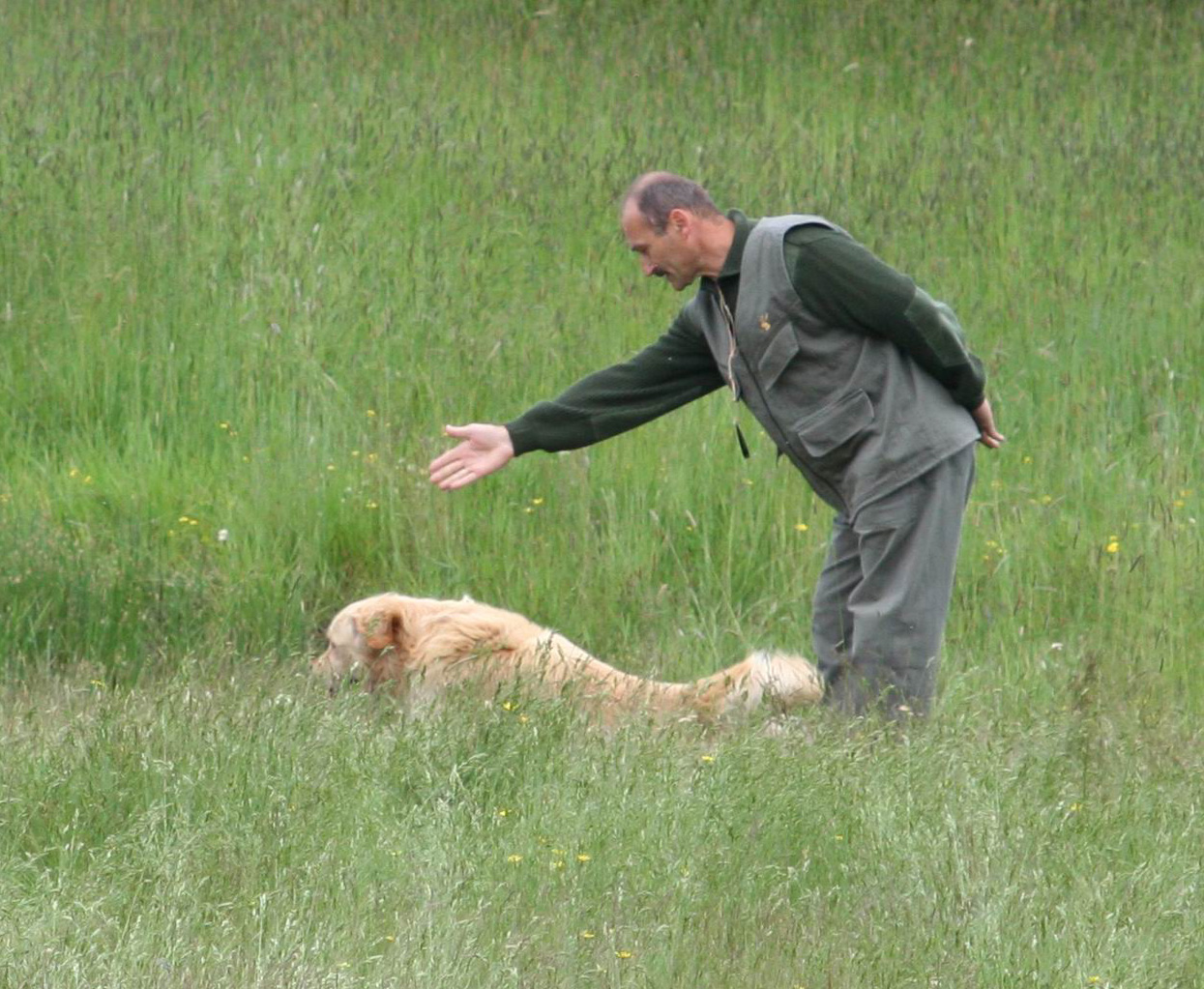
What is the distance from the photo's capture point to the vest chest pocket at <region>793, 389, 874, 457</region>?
534cm

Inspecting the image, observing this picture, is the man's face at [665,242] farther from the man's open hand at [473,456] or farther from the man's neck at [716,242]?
the man's open hand at [473,456]

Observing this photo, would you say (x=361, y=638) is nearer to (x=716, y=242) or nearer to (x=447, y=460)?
Result: (x=447, y=460)

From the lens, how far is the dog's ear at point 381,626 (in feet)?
19.7

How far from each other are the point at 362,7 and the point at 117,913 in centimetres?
1058

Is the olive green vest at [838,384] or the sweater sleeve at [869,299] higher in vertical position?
the sweater sleeve at [869,299]

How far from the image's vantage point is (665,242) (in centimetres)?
535

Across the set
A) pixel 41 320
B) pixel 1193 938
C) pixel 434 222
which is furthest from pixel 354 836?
pixel 434 222

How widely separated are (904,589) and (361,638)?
194cm


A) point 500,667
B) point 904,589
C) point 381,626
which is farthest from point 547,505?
point 904,589

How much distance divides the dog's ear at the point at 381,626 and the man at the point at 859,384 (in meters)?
1.49

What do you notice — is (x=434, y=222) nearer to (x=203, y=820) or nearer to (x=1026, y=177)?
(x=1026, y=177)

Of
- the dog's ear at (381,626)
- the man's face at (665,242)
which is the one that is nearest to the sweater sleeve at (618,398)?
the man's face at (665,242)

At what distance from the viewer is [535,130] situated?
1127cm

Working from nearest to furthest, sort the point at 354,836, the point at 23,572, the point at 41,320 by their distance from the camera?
the point at 354,836 → the point at 23,572 → the point at 41,320
